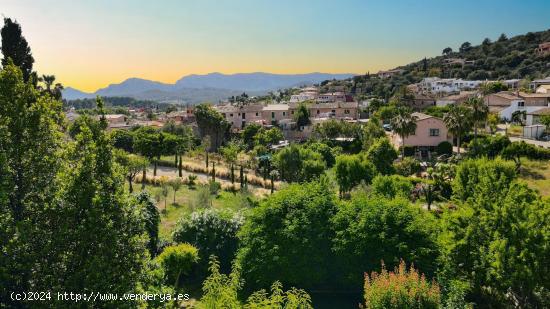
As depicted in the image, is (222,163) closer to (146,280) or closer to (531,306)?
(531,306)

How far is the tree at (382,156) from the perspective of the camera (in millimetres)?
43062

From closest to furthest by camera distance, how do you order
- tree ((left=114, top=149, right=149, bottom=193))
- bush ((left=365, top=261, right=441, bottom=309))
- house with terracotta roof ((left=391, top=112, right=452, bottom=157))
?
bush ((left=365, top=261, right=441, bottom=309)), tree ((left=114, top=149, right=149, bottom=193)), house with terracotta roof ((left=391, top=112, right=452, bottom=157))

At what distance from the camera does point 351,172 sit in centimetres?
3900

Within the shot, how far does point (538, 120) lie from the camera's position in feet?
194

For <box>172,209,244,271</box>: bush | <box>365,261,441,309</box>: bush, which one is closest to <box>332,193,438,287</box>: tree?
<box>365,261,441,309</box>: bush

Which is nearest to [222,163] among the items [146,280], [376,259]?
[376,259]

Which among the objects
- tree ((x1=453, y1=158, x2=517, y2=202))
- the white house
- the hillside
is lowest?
tree ((x1=453, y1=158, x2=517, y2=202))

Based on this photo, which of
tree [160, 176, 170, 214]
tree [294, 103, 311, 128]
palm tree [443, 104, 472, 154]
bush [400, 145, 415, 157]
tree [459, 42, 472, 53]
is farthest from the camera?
tree [459, 42, 472, 53]

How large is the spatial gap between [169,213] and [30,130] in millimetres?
24108

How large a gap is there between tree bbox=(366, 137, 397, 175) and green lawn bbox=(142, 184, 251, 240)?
571 inches

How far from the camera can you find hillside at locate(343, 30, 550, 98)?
125438 mm

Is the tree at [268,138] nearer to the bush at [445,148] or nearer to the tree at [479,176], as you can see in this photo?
the bush at [445,148]

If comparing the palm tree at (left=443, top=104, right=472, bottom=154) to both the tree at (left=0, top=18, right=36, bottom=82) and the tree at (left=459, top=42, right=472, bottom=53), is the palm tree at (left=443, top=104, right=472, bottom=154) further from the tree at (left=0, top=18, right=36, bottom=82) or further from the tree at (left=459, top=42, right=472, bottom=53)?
the tree at (left=459, top=42, right=472, bottom=53)

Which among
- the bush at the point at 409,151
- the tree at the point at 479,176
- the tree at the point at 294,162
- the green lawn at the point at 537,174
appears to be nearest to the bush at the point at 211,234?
the tree at the point at 479,176
